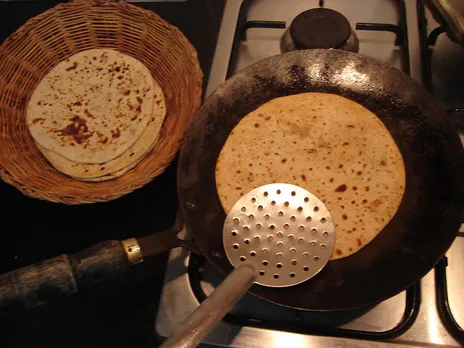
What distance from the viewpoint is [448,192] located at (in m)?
0.73

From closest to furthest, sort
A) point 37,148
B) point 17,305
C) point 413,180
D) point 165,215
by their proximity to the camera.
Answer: point 17,305, point 413,180, point 165,215, point 37,148

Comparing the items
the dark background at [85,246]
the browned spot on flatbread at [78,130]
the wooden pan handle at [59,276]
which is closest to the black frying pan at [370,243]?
the wooden pan handle at [59,276]

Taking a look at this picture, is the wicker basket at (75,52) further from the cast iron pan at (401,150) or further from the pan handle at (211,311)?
the pan handle at (211,311)

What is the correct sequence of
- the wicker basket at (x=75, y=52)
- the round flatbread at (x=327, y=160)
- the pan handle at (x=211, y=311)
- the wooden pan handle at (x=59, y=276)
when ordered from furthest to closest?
the wicker basket at (x=75, y=52) < the round flatbread at (x=327, y=160) < the wooden pan handle at (x=59, y=276) < the pan handle at (x=211, y=311)

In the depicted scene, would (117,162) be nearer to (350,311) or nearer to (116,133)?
(116,133)

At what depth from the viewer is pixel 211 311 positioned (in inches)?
20.6

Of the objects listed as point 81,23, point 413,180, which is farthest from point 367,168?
point 81,23

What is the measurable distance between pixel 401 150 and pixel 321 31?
0.98 ft

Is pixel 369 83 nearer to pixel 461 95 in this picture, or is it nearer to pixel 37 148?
pixel 461 95

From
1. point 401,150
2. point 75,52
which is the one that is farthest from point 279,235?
point 75,52

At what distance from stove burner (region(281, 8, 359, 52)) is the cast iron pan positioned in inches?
1.5

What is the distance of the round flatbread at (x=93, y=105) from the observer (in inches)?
36.9

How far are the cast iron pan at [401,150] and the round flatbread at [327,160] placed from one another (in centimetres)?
2

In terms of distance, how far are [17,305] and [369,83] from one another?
0.74 metres
